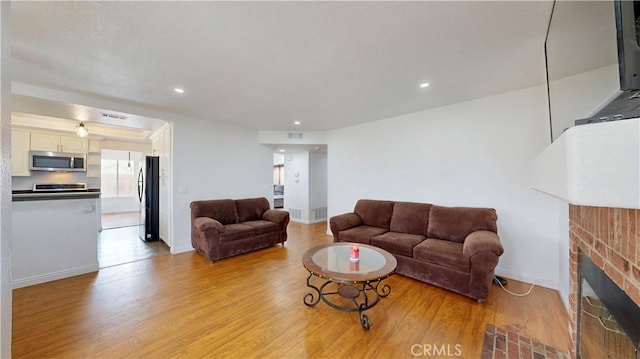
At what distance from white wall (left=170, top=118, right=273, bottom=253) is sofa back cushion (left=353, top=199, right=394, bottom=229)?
242 cm

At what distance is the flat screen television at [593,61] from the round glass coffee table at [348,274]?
5.53ft

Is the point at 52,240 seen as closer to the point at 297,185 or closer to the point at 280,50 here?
the point at 280,50

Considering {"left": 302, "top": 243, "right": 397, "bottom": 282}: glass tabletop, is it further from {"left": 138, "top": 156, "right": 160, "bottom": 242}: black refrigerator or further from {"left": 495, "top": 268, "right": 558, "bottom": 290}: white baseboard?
{"left": 138, "top": 156, "right": 160, "bottom": 242}: black refrigerator

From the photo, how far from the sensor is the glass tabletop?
201cm

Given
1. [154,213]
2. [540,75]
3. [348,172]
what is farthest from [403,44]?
[154,213]

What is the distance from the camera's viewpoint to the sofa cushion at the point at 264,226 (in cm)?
405

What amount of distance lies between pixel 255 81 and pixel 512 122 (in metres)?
3.26

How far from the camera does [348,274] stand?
6.67 ft

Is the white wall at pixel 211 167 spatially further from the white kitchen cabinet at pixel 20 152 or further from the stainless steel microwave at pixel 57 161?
the white kitchen cabinet at pixel 20 152

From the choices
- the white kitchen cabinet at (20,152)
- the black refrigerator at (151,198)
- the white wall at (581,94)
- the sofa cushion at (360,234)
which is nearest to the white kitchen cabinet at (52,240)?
the black refrigerator at (151,198)

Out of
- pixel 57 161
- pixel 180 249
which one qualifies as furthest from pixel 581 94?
pixel 57 161

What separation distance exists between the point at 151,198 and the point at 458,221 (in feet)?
18.3

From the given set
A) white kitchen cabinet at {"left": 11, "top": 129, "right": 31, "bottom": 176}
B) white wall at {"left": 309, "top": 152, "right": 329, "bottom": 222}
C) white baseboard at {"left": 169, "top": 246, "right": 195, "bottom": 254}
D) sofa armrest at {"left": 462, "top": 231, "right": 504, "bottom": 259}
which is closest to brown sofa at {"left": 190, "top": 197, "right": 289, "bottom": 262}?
white baseboard at {"left": 169, "top": 246, "right": 195, "bottom": 254}

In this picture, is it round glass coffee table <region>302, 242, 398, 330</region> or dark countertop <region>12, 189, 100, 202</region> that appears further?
dark countertop <region>12, 189, 100, 202</region>
